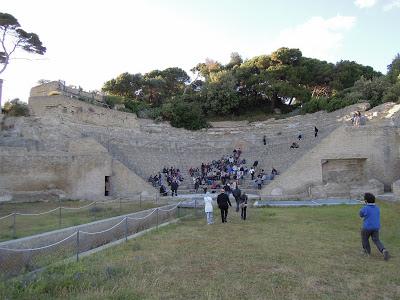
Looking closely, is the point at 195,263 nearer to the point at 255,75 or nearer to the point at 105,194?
the point at 105,194

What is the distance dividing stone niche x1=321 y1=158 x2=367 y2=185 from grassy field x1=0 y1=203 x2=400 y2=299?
1246 cm

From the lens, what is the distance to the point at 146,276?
19.7 ft

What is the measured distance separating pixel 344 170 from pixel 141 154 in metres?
Answer: 13.4

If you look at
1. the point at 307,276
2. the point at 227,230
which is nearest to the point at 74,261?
the point at 307,276

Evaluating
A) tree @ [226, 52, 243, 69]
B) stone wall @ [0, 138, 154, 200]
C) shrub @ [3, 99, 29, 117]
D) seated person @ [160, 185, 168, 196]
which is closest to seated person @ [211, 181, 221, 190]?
seated person @ [160, 185, 168, 196]

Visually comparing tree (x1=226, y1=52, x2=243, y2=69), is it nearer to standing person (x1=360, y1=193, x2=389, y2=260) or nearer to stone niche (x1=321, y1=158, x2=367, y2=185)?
stone niche (x1=321, y1=158, x2=367, y2=185)

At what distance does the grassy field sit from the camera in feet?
17.0

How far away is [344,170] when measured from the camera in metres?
22.9

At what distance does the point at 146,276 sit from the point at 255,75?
3402cm

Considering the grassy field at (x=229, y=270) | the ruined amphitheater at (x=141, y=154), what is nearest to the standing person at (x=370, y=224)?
the grassy field at (x=229, y=270)

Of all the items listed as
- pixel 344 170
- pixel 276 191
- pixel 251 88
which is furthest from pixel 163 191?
pixel 251 88

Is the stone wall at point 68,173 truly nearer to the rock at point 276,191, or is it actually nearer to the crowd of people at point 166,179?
the crowd of people at point 166,179

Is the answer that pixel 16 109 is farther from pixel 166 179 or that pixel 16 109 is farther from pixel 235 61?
pixel 235 61

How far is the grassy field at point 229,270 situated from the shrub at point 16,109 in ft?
66.6
